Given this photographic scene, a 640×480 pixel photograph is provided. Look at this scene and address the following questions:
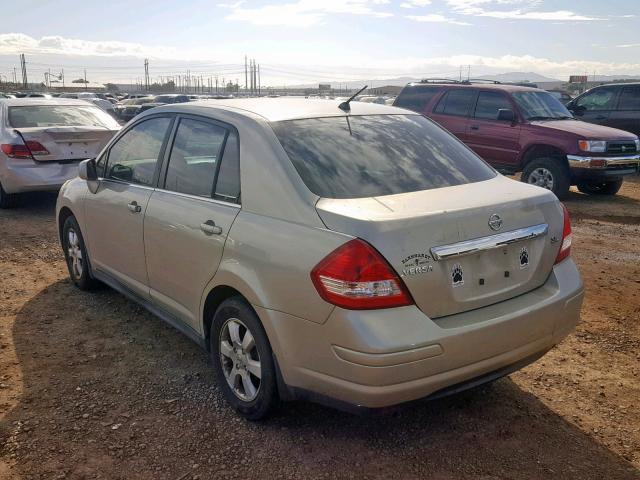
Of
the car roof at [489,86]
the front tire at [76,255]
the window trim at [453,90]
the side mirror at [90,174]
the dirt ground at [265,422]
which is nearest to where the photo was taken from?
the dirt ground at [265,422]

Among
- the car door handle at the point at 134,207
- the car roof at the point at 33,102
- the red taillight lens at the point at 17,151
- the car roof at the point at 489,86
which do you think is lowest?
the red taillight lens at the point at 17,151

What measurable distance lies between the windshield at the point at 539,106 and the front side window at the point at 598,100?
2718 mm

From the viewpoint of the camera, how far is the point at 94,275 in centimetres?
496

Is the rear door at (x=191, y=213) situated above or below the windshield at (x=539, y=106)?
below

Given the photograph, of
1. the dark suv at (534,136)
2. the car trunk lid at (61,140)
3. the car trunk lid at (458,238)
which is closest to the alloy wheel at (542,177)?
the dark suv at (534,136)

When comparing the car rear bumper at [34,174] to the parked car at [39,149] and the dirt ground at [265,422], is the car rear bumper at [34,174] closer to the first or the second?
the parked car at [39,149]

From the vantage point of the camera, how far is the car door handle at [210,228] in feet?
10.5

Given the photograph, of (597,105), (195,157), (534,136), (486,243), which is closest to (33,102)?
(195,157)

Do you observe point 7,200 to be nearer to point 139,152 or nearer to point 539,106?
point 139,152

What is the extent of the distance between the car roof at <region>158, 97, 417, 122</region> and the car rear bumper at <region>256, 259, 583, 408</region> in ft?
3.94

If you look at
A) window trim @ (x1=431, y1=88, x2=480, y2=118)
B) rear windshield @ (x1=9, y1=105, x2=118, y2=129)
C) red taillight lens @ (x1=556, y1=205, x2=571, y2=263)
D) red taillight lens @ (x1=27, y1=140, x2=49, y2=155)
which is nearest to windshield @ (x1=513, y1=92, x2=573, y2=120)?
window trim @ (x1=431, y1=88, x2=480, y2=118)

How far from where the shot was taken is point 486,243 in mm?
2801

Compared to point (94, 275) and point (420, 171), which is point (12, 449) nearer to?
point (94, 275)

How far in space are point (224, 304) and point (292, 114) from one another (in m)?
1.16
